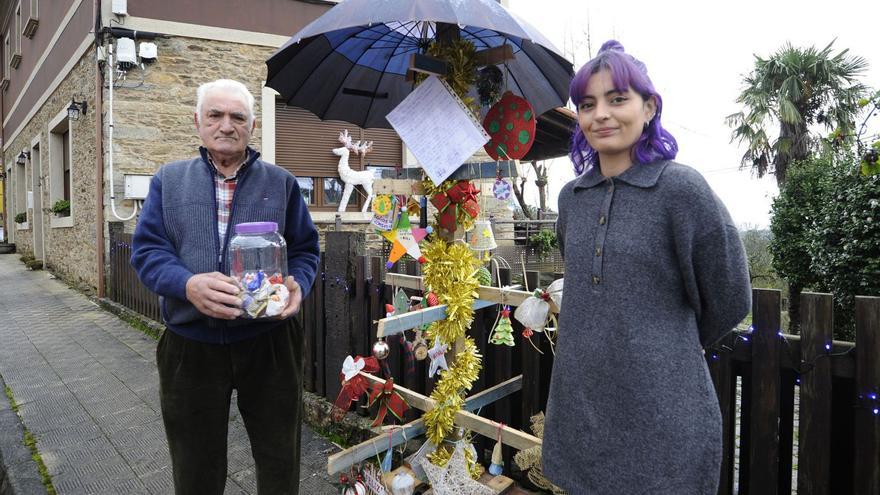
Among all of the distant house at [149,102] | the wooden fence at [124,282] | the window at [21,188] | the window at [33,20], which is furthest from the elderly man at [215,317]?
the window at [21,188]

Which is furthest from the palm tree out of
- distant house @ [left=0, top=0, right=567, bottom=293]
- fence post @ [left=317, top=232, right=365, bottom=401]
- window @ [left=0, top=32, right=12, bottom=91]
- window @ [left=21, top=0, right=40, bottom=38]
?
window @ [left=0, top=32, right=12, bottom=91]

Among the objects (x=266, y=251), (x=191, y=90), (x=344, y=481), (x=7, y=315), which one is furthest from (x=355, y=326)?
(x=7, y=315)

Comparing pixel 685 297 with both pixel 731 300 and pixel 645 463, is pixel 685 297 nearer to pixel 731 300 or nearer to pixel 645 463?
pixel 731 300

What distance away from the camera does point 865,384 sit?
187cm

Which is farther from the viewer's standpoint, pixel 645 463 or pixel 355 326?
pixel 355 326

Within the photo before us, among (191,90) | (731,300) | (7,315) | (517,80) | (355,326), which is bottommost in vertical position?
(7,315)

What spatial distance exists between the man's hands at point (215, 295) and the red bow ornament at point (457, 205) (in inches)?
38.6

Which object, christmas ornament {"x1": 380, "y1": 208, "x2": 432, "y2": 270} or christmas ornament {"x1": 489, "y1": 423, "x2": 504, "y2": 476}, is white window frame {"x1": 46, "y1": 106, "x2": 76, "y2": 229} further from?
christmas ornament {"x1": 489, "y1": 423, "x2": 504, "y2": 476}

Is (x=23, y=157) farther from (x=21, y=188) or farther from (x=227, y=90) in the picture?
(x=227, y=90)

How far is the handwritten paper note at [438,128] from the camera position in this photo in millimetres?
2176

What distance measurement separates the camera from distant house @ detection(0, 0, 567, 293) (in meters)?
8.39

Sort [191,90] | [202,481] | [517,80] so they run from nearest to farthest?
[202,481]
[517,80]
[191,90]

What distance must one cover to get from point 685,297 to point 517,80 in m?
1.59

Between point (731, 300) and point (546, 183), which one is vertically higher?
point (546, 183)
